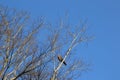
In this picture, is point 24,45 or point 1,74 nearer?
point 1,74

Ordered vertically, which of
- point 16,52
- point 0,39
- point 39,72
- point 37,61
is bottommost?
point 39,72

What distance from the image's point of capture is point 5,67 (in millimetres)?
10375

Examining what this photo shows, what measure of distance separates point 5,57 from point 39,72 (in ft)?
12.5

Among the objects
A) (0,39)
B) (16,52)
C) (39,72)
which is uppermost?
(0,39)

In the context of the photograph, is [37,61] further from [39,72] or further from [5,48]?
[39,72]

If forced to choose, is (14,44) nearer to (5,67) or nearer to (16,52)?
(16,52)

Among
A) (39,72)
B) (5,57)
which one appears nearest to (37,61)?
(5,57)

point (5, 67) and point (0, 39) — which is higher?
point (0, 39)

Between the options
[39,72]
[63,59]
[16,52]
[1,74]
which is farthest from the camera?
[39,72]

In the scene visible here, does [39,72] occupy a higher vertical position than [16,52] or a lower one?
lower

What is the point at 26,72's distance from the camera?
35.3 ft

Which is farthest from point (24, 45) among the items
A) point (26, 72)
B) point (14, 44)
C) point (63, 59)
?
point (63, 59)

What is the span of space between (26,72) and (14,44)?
49.5 inches

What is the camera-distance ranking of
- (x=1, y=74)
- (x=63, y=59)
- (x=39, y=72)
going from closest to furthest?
(x=1, y=74)
(x=63, y=59)
(x=39, y=72)
